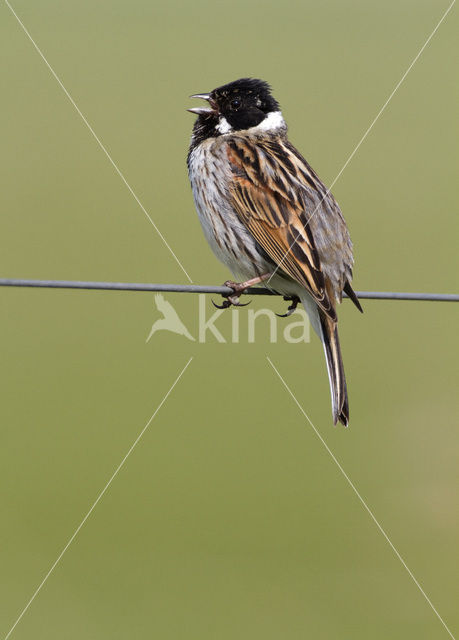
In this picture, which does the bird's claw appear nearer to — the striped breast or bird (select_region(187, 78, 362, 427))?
bird (select_region(187, 78, 362, 427))

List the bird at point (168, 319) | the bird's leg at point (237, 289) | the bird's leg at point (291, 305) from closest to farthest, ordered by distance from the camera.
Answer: the bird's leg at point (237, 289) → the bird's leg at point (291, 305) → the bird at point (168, 319)

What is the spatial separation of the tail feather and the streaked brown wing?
0.11m

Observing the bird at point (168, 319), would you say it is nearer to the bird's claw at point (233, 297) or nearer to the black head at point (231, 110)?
the black head at point (231, 110)

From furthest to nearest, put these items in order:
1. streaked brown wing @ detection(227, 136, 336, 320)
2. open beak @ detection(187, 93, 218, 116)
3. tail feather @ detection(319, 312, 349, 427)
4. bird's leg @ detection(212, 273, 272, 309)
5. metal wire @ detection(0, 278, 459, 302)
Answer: open beak @ detection(187, 93, 218, 116)
bird's leg @ detection(212, 273, 272, 309)
streaked brown wing @ detection(227, 136, 336, 320)
tail feather @ detection(319, 312, 349, 427)
metal wire @ detection(0, 278, 459, 302)

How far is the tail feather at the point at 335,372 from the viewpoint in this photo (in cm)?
468

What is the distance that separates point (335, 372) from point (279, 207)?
98cm

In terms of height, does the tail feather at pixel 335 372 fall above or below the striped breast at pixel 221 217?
below

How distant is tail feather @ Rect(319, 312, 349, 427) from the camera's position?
15.4ft

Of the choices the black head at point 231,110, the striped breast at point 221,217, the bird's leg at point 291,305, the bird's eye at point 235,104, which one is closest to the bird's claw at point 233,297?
the striped breast at point 221,217

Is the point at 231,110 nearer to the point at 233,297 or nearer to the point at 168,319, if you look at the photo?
the point at 233,297

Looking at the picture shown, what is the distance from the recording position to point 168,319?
23.8 feet

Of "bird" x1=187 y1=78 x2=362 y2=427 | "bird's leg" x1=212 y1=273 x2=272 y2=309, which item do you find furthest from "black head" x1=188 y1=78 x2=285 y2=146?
"bird's leg" x1=212 y1=273 x2=272 y2=309

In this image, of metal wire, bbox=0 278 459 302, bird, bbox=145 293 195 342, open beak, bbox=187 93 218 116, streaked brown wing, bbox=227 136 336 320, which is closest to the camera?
metal wire, bbox=0 278 459 302

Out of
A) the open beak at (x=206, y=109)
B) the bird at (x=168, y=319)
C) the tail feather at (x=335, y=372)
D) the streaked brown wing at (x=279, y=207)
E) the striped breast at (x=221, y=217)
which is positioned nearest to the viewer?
the tail feather at (x=335, y=372)
